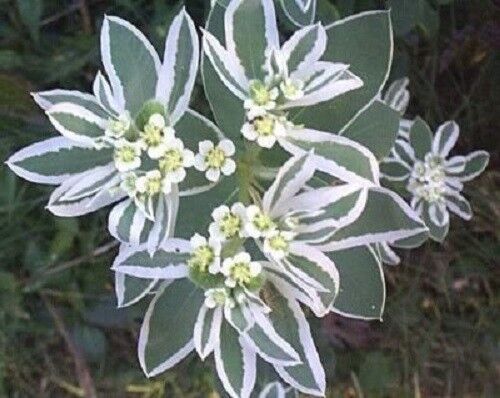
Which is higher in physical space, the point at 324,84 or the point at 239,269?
Result: the point at 324,84

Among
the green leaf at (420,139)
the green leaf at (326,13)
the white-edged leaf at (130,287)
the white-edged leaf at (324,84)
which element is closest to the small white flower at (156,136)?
the white-edged leaf at (324,84)

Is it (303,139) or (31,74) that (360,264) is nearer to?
(303,139)

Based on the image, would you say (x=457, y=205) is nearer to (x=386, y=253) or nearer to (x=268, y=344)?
(x=386, y=253)

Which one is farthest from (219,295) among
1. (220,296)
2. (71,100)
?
(71,100)

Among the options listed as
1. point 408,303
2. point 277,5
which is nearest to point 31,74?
point 277,5

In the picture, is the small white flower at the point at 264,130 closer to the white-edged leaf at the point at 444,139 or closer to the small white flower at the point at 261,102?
the small white flower at the point at 261,102
